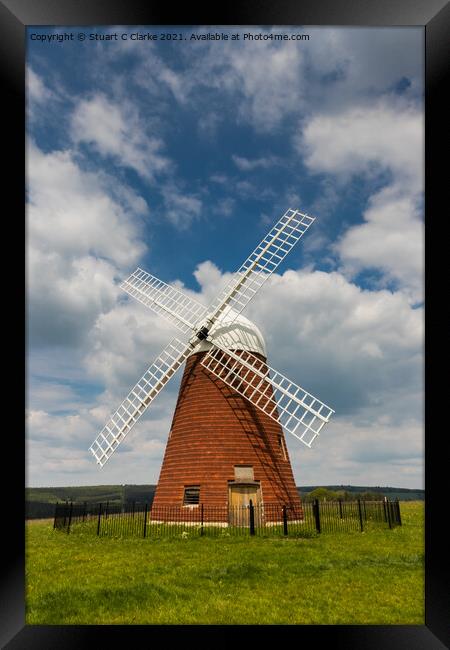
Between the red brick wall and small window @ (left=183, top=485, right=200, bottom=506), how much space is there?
163mm

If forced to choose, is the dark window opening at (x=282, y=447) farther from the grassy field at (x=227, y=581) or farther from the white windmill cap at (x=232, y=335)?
the grassy field at (x=227, y=581)

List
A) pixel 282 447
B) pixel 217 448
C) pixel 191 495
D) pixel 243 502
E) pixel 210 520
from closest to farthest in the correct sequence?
1. pixel 210 520
2. pixel 243 502
3. pixel 217 448
4. pixel 191 495
5. pixel 282 447

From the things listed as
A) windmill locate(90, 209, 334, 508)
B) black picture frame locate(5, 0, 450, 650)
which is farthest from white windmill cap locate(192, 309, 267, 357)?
black picture frame locate(5, 0, 450, 650)

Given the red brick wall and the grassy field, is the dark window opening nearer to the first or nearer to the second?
the red brick wall

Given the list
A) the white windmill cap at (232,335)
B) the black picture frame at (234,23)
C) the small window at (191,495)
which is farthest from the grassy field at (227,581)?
the white windmill cap at (232,335)

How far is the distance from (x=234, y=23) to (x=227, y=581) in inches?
332

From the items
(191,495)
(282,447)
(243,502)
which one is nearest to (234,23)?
(243,502)

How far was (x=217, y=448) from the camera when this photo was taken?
15641 mm

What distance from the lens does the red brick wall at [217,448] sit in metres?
15.5

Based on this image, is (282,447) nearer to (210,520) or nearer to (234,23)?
(210,520)

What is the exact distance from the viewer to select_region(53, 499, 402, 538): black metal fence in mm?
14672
